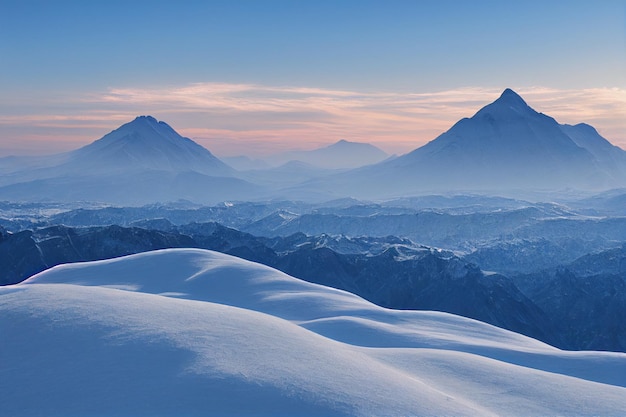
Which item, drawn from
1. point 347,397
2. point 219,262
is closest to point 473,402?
point 347,397

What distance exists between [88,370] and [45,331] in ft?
13.5

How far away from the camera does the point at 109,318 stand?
2784cm

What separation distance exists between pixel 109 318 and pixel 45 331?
2532mm

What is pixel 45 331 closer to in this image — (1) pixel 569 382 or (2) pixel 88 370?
(2) pixel 88 370

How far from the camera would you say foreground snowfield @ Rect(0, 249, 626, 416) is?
21.5 m

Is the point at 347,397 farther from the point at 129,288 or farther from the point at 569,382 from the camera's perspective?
the point at 129,288

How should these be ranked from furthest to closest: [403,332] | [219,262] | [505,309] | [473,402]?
[505,309] → [219,262] → [403,332] → [473,402]

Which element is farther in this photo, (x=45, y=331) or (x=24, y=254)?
(x=24, y=254)

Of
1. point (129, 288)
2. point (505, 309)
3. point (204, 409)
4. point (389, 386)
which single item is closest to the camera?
point (204, 409)

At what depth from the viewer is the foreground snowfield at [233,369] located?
21.5m

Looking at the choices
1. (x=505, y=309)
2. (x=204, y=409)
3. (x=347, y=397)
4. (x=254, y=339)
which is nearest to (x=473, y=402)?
(x=347, y=397)

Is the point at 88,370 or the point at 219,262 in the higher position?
the point at 88,370

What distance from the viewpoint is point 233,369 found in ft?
76.5

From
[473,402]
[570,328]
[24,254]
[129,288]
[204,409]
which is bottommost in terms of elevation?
[570,328]
